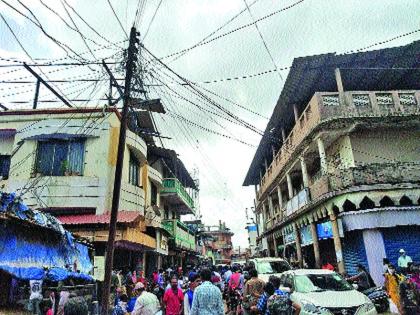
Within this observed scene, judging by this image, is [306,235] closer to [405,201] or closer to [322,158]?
[322,158]

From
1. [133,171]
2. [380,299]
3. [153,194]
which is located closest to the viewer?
[380,299]

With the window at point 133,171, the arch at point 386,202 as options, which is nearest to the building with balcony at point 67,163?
the window at point 133,171

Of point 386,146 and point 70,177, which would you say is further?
point 70,177

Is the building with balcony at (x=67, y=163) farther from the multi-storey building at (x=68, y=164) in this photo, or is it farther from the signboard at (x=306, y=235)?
the signboard at (x=306, y=235)

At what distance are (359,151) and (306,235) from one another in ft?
20.9

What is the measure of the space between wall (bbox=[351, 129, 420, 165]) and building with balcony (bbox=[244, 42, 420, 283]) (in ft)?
0.16

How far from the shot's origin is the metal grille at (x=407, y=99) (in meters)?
16.4

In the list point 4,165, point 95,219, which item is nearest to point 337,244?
point 95,219

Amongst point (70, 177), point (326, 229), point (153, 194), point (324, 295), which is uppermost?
point (153, 194)

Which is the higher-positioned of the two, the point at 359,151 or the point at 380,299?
the point at 359,151

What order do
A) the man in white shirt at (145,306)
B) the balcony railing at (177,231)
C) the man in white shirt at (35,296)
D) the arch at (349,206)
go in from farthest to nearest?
the balcony railing at (177,231) < the arch at (349,206) < the man in white shirt at (35,296) < the man in white shirt at (145,306)

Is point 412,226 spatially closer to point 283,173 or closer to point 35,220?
point 283,173

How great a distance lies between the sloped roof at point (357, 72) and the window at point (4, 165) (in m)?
14.3

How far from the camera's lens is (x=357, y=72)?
17531 mm
